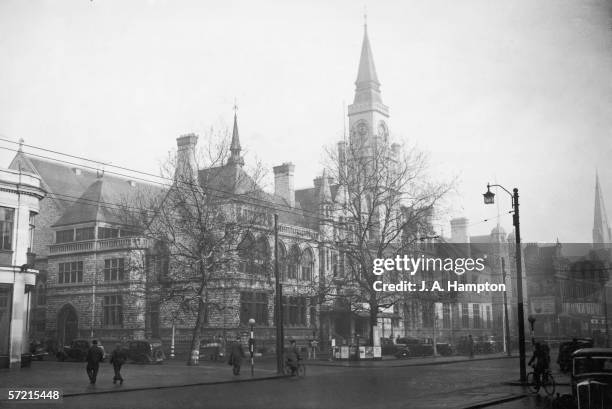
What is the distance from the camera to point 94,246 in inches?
1884

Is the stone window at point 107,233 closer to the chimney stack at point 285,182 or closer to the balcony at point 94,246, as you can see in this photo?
the balcony at point 94,246

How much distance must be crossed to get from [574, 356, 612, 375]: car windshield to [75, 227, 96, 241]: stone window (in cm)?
4125

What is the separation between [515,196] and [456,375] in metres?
8.00

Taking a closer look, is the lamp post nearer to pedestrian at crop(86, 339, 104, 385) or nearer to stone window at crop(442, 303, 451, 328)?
pedestrian at crop(86, 339, 104, 385)

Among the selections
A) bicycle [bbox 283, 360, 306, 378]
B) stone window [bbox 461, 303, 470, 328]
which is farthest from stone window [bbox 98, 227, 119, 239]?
stone window [bbox 461, 303, 470, 328]

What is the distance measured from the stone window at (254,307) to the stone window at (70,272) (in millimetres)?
13511

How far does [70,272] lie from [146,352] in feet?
56.3

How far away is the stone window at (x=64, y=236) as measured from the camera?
164ft

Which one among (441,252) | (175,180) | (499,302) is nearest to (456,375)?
(175,180)

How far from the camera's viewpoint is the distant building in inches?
1109

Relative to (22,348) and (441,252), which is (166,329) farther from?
(441,252)

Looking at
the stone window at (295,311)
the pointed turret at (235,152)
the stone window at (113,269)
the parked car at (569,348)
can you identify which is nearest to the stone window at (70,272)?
the stone window at (113,269)

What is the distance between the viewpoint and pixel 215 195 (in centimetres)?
3397

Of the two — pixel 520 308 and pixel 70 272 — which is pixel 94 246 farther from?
pixel 520 308
